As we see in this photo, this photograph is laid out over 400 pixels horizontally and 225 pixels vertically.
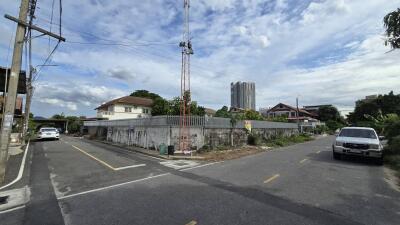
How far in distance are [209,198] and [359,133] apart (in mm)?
11926

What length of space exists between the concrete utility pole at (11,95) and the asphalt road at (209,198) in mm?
1375

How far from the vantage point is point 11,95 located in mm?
9281

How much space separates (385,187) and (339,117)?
9295cm

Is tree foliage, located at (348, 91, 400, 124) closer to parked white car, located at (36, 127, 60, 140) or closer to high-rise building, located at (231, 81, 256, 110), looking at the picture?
high-rise building, located at (231, 81, 256, 110)

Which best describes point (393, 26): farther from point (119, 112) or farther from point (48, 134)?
point (119, 112)

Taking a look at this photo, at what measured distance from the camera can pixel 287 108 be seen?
79.4m

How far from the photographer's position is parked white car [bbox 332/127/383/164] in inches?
516

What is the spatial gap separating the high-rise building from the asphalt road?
53751 mm

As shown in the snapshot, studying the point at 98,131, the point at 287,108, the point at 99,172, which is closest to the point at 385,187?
the point at 99,172

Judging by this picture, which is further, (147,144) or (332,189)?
(147,144)

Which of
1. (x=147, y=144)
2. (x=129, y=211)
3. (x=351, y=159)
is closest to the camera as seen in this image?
(x=129, y=211)

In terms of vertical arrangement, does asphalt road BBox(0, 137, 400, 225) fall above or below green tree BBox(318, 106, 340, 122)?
below

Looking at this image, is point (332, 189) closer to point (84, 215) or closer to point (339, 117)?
point (84, 215)

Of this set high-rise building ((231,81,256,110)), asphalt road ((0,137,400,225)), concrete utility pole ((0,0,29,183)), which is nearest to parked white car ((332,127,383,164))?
asphalt road ((0,137,400,225))
